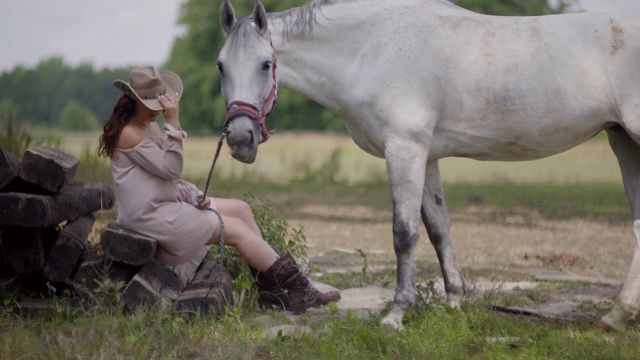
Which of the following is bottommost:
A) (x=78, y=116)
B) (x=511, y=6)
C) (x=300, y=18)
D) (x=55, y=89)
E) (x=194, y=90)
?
(x=55, y=89)

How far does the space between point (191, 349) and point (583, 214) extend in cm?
901

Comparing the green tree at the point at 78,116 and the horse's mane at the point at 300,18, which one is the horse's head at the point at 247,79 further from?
the green tree at the point at 78,116

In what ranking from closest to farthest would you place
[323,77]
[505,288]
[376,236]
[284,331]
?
[284,331], [323,77], [505,288], [376,236]

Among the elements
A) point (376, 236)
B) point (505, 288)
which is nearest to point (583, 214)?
point (376, 236)

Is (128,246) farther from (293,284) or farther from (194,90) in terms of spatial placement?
(194,90)

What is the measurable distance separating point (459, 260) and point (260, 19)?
3.95m

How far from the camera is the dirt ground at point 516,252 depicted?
19.4ft

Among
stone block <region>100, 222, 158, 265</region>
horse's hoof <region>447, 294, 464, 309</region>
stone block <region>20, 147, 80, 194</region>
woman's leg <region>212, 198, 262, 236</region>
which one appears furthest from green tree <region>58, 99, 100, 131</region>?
horse's hoof <region>447, 294, 464, 309</region>

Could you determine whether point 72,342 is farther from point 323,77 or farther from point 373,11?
point 373,11

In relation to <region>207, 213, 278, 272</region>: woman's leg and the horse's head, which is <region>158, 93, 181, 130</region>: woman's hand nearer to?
the horse's head

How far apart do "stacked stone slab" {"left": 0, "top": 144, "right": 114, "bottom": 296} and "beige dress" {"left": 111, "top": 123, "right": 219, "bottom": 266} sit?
0.44 m

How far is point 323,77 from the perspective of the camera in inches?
189

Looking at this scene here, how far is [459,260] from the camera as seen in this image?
761 centimetres

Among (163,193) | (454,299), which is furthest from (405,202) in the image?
(163,193)
